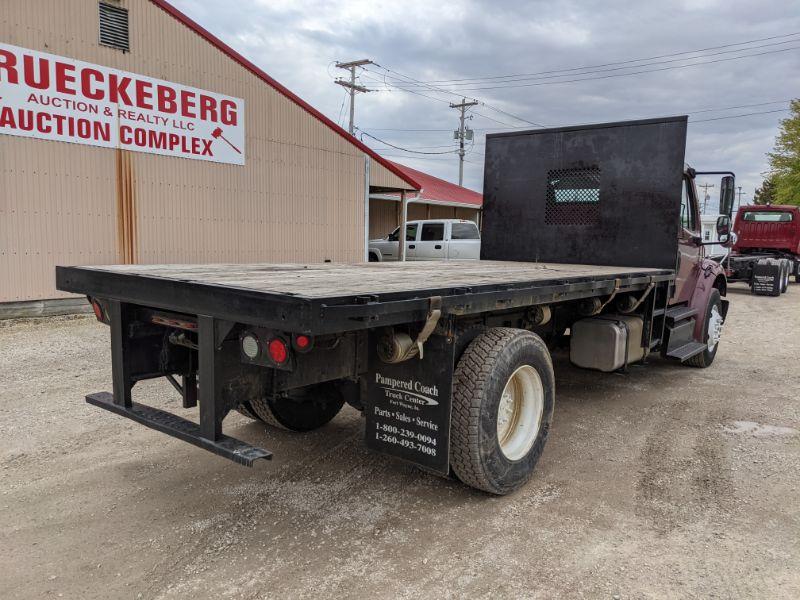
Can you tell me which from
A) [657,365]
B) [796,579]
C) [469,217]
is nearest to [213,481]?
[796,579]

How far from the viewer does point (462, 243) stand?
1720 cm

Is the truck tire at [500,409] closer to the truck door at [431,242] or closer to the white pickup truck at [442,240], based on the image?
the white pickup truck at [442,240]

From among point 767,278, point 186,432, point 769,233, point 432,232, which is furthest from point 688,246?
point 769,233

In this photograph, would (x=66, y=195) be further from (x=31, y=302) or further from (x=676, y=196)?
(x=676, y=196)

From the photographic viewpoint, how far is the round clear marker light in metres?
2.77

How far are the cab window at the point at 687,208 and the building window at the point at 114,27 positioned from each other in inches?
355

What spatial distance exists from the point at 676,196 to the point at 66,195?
890cm

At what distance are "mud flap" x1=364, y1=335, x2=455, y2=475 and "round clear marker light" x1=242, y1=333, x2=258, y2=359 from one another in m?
0.77

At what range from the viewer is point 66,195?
9594mm

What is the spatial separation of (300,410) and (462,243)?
1309 centimetres

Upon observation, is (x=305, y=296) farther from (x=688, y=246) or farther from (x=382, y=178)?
(x=382, y=178)

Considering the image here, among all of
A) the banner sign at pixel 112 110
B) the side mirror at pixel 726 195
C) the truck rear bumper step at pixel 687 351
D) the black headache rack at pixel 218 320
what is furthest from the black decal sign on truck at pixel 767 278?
the black headache rack at pixel 218 320

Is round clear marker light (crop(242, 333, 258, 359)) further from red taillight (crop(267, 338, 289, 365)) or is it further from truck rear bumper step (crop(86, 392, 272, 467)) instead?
truck rear bumper step (crop(86, 392, 272, 467))

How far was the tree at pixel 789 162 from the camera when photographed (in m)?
33.7
